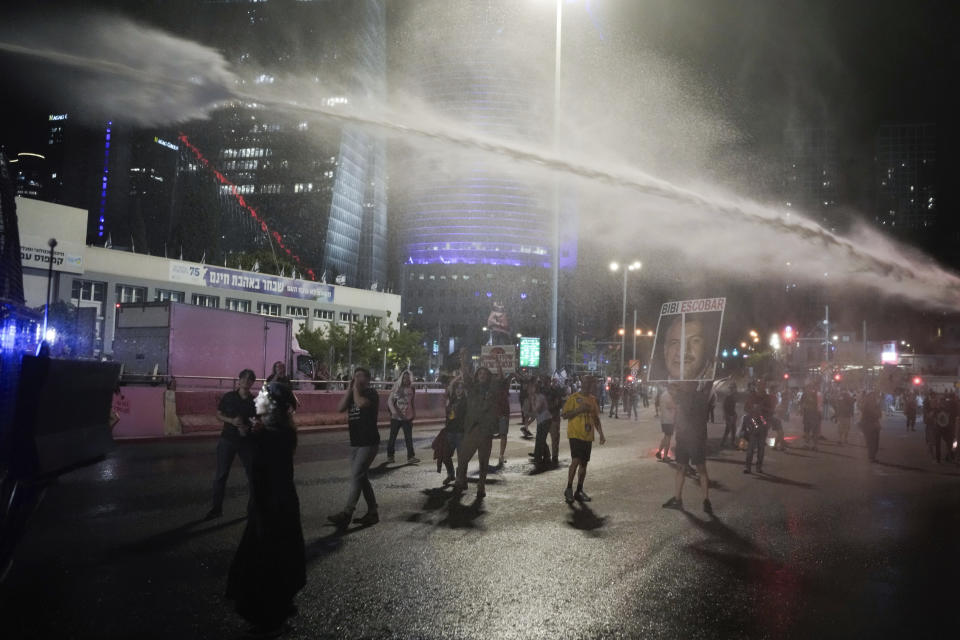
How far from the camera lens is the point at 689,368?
39.0 ft

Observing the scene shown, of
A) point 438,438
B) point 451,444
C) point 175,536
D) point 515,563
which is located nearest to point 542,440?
point 451,444

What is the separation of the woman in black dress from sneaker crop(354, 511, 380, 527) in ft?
8.95

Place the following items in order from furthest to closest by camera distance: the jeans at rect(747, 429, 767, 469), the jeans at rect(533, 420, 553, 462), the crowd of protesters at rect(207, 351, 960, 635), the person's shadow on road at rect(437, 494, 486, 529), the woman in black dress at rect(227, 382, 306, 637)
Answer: the jeans at rect(533, 420, 553, 462) < the jeans at rect(747, 429, 767, 469) < the person's shadow on road at rect(437, 494, 486, 529) < the crowd of protesters at rect(207, 351, 960, 635) < the woman in black dress at rect(227, 382, 306, 637)

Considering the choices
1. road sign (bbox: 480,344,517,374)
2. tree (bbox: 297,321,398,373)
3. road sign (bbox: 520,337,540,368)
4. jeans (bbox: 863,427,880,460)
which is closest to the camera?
jeans (bbox: 863,427,880,460)

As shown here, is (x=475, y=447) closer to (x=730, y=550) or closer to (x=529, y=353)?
(x=730, y=550)

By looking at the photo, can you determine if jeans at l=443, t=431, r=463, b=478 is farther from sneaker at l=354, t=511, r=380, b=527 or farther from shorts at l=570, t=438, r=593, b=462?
sneaker at l=354, t=511, r=380, b=527

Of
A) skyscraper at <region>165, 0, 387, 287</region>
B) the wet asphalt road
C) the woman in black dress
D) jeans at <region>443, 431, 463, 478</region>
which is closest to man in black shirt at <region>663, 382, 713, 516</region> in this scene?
the wet asphalt road

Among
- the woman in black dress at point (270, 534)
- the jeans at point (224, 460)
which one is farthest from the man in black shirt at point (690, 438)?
the woman in black dress at point (270, 534)

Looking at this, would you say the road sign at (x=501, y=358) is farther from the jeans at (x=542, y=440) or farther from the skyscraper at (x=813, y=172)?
the skyscraper at (x=813, y=172)

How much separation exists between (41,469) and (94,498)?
4.40 metres

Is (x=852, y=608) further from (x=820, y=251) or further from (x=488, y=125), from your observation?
(x=488, y=125)

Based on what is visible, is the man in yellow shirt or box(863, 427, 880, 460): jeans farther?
box(863, 427, 880, 460): jeans

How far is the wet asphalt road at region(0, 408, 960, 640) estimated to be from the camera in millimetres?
4395

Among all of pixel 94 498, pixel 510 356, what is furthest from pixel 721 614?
pixel 510 356
